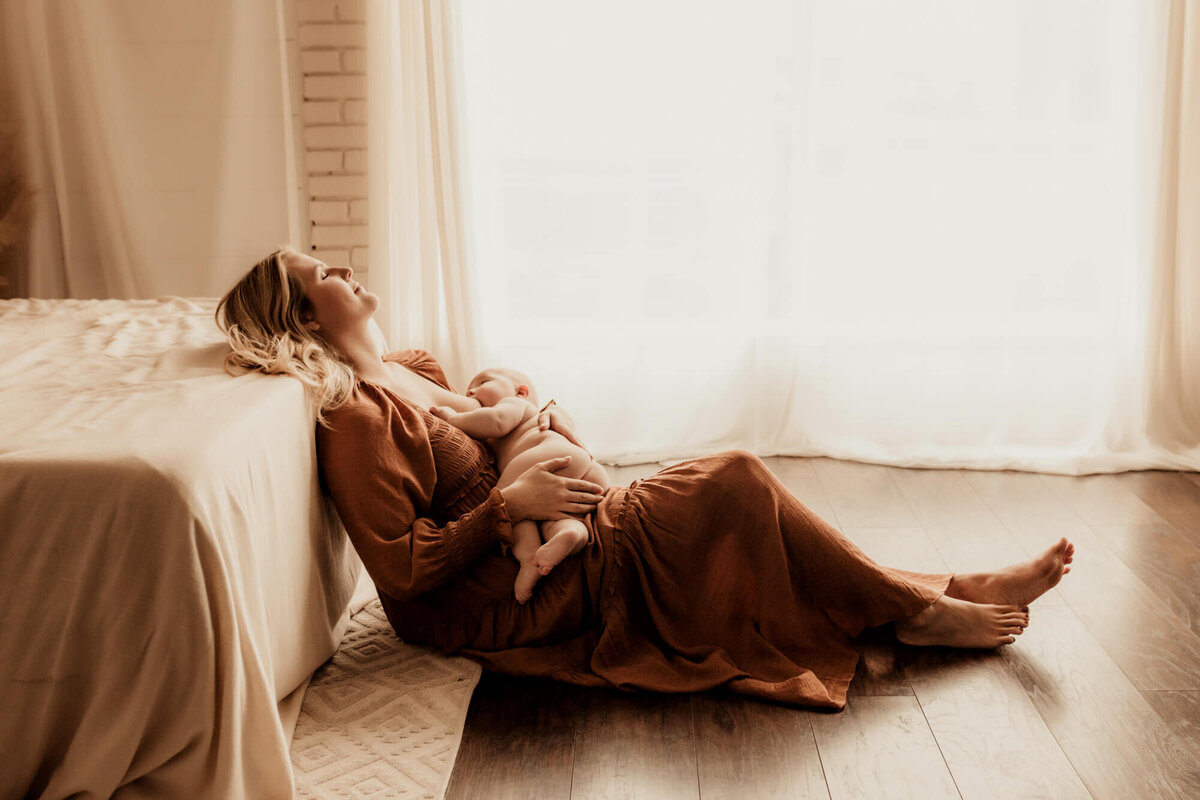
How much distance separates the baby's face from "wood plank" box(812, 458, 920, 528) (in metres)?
1.07

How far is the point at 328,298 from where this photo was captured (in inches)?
93.0

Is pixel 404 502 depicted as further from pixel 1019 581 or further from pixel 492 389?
pixel 1019 581

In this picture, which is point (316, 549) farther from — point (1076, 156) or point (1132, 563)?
point (1076, 156)

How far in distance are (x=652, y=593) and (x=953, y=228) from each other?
6.64 feet

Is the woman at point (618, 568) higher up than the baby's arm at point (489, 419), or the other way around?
the baby's arm at point (489, 419)

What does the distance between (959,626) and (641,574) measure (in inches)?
26.2

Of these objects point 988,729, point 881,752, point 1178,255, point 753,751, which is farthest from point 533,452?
point 1178,255

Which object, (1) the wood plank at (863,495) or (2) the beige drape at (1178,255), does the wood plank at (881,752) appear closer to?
(1) the wood plank at (863,495)

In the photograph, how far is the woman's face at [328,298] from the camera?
2.36 meters

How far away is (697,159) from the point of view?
3.70 m

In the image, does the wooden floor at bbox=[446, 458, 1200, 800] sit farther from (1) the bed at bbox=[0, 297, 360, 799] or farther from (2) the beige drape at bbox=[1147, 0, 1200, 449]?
(2) the beige drape at bbox=[1147, 0, 1200, 449]

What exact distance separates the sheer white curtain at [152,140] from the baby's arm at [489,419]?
5.40 feet

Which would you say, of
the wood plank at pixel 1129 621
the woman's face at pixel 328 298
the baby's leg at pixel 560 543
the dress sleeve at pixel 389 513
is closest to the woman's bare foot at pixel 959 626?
the wood plank at pixel 1129 621

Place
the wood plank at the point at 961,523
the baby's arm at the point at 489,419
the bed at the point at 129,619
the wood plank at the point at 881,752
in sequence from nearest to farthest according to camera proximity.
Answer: the bed at the point at 129,619, the wood plank at the point at 881,752, the baby's arm at the point at 489,419, the wood plank at the point at 961,523
